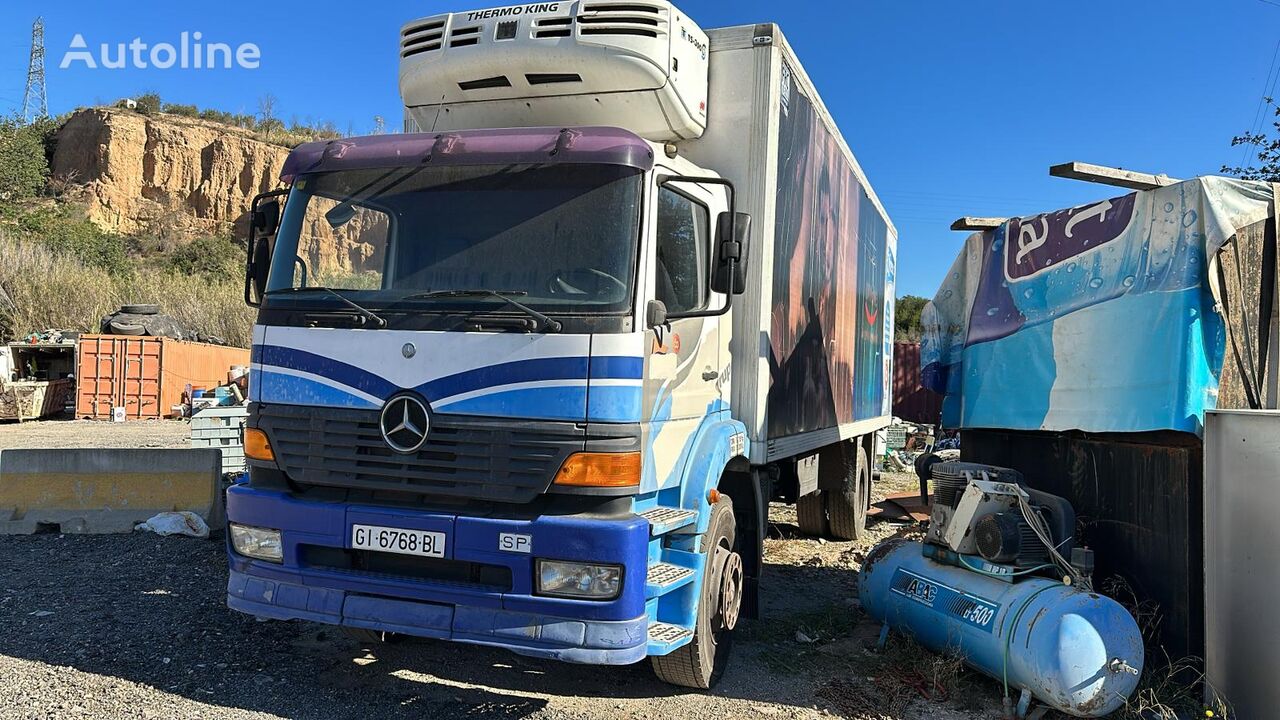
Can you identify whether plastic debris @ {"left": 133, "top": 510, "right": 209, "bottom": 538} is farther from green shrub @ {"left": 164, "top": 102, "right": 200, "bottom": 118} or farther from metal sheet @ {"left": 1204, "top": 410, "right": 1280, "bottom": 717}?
green shrub @ {"left": 164, "top": 102, "right": 200, "bottom": 118}

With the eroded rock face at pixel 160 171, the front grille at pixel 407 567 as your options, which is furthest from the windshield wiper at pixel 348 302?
the eroded rock face at pixel 160 171

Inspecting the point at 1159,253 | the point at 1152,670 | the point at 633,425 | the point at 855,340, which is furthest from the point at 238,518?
the point at 855,340

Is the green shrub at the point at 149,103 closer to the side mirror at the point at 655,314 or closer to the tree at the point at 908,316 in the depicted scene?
the tree at the point at 908,316

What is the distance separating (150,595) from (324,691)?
207 cm

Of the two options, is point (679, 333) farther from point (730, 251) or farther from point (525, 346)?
point (525, 346)

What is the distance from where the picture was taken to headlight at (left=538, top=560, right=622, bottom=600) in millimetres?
3320

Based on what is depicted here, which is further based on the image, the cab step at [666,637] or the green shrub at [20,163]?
the green shrub at [20,163]

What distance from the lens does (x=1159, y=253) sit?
4.73m

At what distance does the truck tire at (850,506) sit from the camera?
329 inches

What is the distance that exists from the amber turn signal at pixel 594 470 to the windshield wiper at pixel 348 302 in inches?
39.5

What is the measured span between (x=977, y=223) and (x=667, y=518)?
3942 mm

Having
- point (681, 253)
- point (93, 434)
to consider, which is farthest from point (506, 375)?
point (93, 434)

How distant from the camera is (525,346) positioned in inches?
133

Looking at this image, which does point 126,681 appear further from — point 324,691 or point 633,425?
point 633,425
